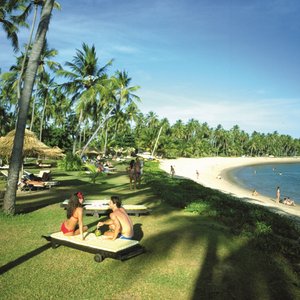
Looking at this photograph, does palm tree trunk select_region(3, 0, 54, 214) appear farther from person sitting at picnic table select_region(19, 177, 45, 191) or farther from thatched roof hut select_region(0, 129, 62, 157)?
thatched roof hut select_region(0, 129, 62, 157)

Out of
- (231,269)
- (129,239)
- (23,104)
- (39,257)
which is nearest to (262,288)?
(231,269)

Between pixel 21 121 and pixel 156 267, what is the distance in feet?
20.2

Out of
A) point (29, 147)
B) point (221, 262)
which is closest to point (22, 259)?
point (221, 262)

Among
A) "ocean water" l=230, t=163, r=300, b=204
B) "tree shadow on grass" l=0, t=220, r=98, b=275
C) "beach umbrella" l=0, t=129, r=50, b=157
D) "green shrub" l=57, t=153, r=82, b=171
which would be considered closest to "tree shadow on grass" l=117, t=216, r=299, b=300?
"tree shadow on grass" l=0, t=220, r=98, b=275

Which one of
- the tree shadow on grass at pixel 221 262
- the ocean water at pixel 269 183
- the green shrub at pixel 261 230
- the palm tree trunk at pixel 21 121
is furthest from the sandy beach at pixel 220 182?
the palm tree trunk at pixel 21 121

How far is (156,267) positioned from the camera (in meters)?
6.56

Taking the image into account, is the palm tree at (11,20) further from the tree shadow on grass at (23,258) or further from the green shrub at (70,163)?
the tree shadow on grass at (23,258)

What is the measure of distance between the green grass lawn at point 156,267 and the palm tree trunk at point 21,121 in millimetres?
649

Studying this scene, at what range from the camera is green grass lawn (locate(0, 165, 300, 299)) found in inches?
217

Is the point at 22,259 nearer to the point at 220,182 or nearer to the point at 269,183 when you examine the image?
the point at 220,182

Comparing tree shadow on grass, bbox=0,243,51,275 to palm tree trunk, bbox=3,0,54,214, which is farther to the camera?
palm tree trunk, bbox=3,0,54,214

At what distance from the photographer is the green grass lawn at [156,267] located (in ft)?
18.1

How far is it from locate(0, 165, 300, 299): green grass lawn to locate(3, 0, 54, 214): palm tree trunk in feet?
2.13

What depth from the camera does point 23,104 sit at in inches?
392
